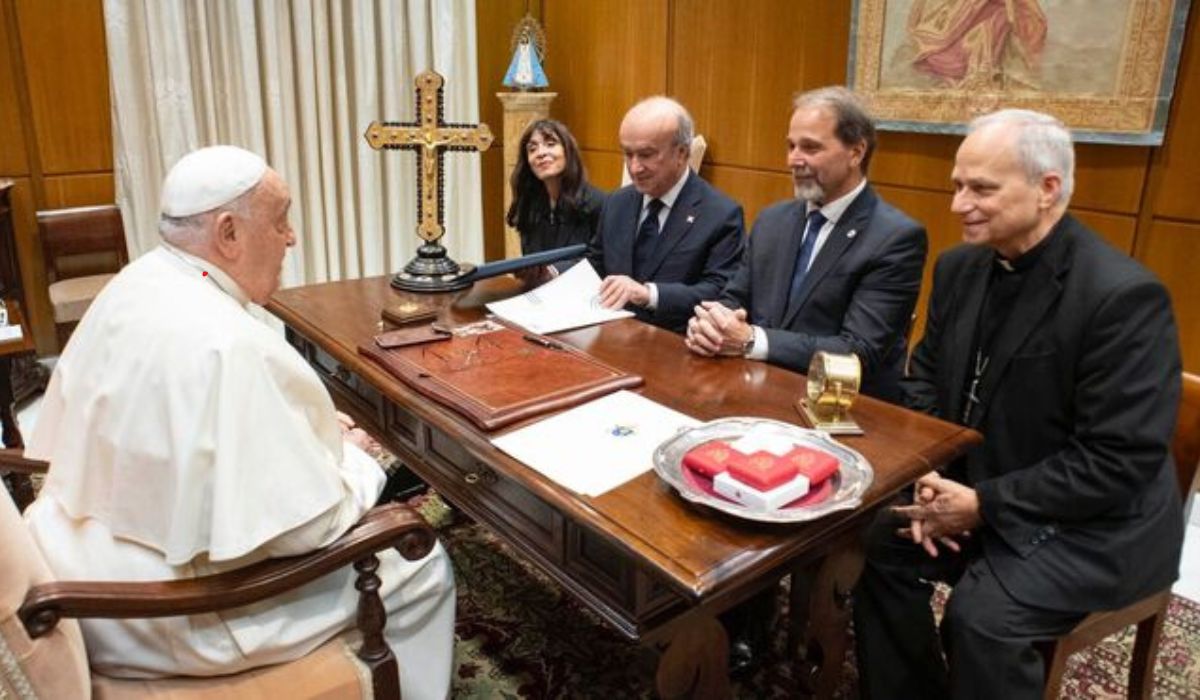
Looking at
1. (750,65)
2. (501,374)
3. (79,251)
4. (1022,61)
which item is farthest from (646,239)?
(79,251)

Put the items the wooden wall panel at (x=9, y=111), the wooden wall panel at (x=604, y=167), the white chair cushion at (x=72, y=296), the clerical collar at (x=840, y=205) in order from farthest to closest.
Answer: the wooden wall panel at (x=604, y=167)
the wooden wall panel at (x=9, y=111)
the white chair cushion at (x=72, y=296)
the clerical collar at (x=840, y=205)

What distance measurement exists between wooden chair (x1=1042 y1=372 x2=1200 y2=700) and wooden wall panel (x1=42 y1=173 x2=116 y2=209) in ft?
15.5

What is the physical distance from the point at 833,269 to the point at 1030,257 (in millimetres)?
544

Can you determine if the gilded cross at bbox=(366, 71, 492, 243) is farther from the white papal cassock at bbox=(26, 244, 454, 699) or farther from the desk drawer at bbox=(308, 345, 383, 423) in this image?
the white papal cassock at bbox=(26, 244, 454, 699)

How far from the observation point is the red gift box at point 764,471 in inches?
52.3

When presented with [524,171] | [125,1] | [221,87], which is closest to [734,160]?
[524,171]

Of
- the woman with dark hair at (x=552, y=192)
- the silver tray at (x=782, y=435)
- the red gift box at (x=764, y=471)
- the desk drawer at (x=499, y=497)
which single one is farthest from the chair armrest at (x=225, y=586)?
the woman with dark hair at (x=552, y=192)

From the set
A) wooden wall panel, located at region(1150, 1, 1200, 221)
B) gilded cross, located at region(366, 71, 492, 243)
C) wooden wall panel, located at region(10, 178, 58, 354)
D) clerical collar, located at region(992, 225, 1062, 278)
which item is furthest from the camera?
wooden wall panel, located at region(10, 178, 58, 354)

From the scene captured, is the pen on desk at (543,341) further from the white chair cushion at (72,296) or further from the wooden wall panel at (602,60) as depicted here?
the wooden wall panel at (602,60)

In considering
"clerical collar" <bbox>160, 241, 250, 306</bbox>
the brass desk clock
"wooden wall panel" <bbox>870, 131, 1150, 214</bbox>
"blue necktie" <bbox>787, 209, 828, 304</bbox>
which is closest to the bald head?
"blue necktie" <bbox>787, 209, 828, 304</bbox>

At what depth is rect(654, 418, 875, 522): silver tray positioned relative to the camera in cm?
131

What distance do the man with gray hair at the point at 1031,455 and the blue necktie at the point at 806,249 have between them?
492 millimetres

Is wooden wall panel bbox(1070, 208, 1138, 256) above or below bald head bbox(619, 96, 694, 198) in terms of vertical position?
below

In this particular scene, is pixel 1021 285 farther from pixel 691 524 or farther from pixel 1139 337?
pixel 691 524
